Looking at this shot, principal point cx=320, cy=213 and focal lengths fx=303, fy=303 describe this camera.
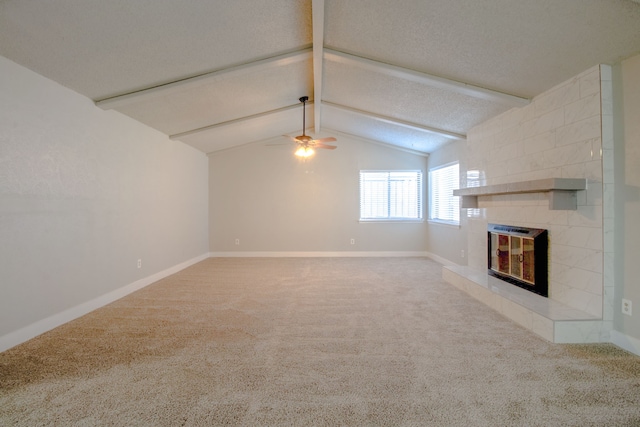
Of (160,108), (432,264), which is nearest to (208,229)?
(160,108)

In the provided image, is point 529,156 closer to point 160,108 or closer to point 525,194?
point 525,194

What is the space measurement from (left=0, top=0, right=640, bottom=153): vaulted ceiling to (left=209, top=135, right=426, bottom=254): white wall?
246 cm

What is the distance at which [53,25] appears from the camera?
2.22 m

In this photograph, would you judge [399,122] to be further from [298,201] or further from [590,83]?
[298,201]

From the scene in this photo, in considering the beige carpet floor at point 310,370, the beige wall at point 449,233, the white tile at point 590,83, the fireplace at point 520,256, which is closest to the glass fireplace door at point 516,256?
→ the fireplace at point 520,256

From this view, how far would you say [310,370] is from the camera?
2.13 m

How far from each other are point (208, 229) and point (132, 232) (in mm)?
2807

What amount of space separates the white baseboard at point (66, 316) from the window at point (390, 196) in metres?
4.42

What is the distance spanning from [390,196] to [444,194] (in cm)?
124

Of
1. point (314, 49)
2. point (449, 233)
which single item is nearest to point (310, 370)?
point (314, 49)

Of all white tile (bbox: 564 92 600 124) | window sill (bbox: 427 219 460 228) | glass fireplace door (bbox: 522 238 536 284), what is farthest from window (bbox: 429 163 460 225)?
white tile (bbox: 564 92 600 124)

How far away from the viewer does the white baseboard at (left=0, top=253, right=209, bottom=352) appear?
2.50 meters

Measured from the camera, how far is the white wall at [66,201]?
2537 mm

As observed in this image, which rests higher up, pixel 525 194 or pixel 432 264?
pixel 525 194
